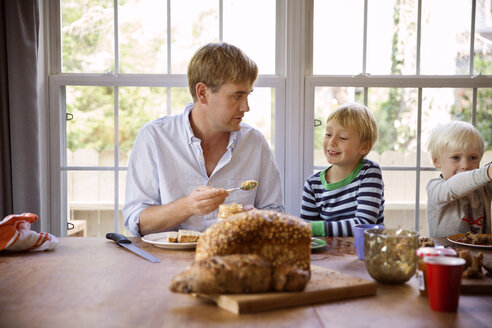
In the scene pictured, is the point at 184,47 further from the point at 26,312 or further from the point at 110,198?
the point at 26,312

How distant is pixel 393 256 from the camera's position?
46.6 inches

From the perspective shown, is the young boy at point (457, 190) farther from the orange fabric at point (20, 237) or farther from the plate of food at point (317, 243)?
the orange fabric at point (20, 237)

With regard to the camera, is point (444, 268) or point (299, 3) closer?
point (444, 268)

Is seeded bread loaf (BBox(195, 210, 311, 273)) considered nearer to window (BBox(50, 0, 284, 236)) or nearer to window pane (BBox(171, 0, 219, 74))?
window (BBox(50, 0, 284, 236))

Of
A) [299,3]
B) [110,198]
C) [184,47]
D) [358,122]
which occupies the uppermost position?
[299,3]

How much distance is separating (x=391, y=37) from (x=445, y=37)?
0.95ft

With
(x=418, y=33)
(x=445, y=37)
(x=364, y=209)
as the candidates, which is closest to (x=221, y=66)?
(x=364, y=209)

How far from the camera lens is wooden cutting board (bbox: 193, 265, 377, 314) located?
1010 mm

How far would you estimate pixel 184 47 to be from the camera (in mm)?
2736

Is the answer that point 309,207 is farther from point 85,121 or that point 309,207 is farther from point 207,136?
point 85,121

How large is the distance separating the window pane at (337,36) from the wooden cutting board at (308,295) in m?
1.77

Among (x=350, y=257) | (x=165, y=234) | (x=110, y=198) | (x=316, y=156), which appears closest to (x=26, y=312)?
(x=165, y=234)

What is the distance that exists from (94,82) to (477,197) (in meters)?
1.93

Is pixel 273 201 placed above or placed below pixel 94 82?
below
